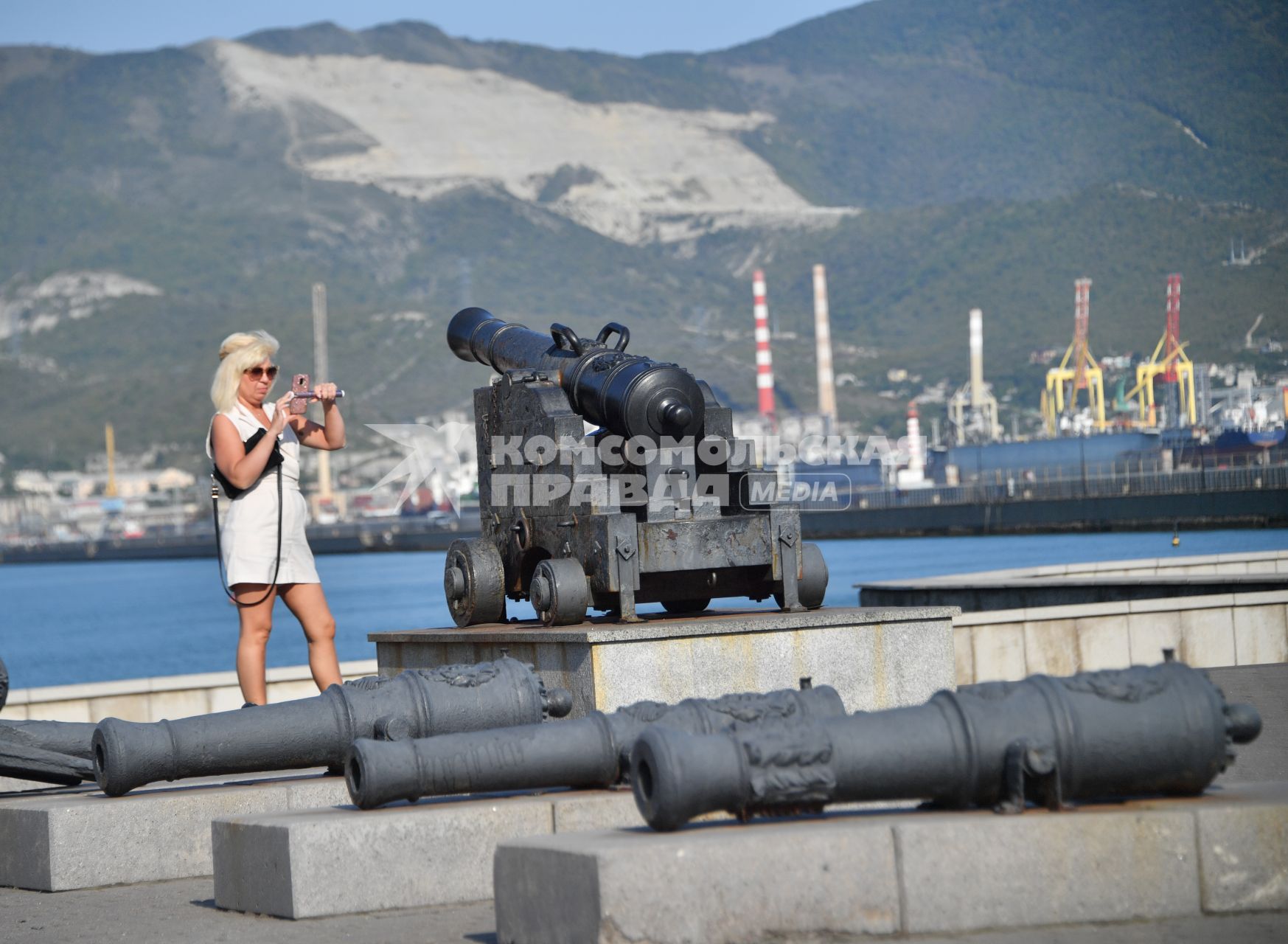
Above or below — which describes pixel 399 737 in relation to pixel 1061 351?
below

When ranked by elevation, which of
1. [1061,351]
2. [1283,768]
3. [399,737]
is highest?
[1061,351]

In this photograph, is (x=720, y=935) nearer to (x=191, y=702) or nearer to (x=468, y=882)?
(x=468, y=882)

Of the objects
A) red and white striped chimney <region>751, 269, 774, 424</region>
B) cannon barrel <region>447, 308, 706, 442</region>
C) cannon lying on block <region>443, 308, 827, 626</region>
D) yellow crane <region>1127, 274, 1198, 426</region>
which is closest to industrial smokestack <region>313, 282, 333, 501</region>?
red and white striped chimney <region>751, 269, 774, 424</region>

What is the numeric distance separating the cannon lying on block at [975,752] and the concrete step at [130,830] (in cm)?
188

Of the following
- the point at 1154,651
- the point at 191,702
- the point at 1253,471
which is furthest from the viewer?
the point at 1253,471

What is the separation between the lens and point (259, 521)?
6809 millimetres

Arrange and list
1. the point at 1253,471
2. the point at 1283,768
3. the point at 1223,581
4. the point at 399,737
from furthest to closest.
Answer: the point at 1253,471 < the point at 1223,581 < the point at 1283,768 < the point at 399,737

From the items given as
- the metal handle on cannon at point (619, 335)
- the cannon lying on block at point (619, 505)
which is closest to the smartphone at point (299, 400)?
the cannon lying on block at point (619, 505)

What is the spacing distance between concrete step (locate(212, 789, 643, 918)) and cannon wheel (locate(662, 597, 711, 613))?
2.92 meters

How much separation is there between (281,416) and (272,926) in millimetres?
2549

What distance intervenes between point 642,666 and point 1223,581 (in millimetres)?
7208

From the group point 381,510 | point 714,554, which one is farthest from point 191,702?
point 381,510

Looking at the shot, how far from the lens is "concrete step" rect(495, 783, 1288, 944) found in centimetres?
385

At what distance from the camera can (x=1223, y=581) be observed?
41.9 ft
